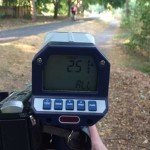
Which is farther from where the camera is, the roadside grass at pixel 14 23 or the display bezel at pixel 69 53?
the roadside grass at pixel 14 23

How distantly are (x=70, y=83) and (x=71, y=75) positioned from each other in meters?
0.02

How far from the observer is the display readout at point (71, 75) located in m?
1.24

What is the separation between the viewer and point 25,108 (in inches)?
51.7

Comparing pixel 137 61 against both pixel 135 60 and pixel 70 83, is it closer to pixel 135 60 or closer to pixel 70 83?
pixel 135 60

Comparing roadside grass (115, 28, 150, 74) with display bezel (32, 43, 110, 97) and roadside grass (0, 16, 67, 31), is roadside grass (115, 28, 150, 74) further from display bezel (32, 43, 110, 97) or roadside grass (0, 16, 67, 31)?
display bezel (32, 43, 110, 97)

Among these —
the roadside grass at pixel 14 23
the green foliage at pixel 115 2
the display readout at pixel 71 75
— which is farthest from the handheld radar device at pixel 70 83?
the green foliage at pixel 115 2

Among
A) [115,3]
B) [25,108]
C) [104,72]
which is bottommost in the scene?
[115,3]

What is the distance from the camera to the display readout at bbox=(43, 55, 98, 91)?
124cm

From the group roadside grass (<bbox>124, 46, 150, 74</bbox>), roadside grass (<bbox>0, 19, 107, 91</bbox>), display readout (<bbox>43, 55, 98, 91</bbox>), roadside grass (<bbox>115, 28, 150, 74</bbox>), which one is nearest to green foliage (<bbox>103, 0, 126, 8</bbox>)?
roadside grass (<bbox>115, 28, 150, 74</bbox>)

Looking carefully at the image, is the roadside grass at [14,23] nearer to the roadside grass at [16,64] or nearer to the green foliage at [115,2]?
the roadside grass at [16,64]

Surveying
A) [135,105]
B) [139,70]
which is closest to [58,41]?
[135,105]

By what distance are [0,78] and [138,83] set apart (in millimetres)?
3355

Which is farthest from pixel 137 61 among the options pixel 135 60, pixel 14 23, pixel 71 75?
pixel 14 23

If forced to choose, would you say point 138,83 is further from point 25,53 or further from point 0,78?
point 25,53
